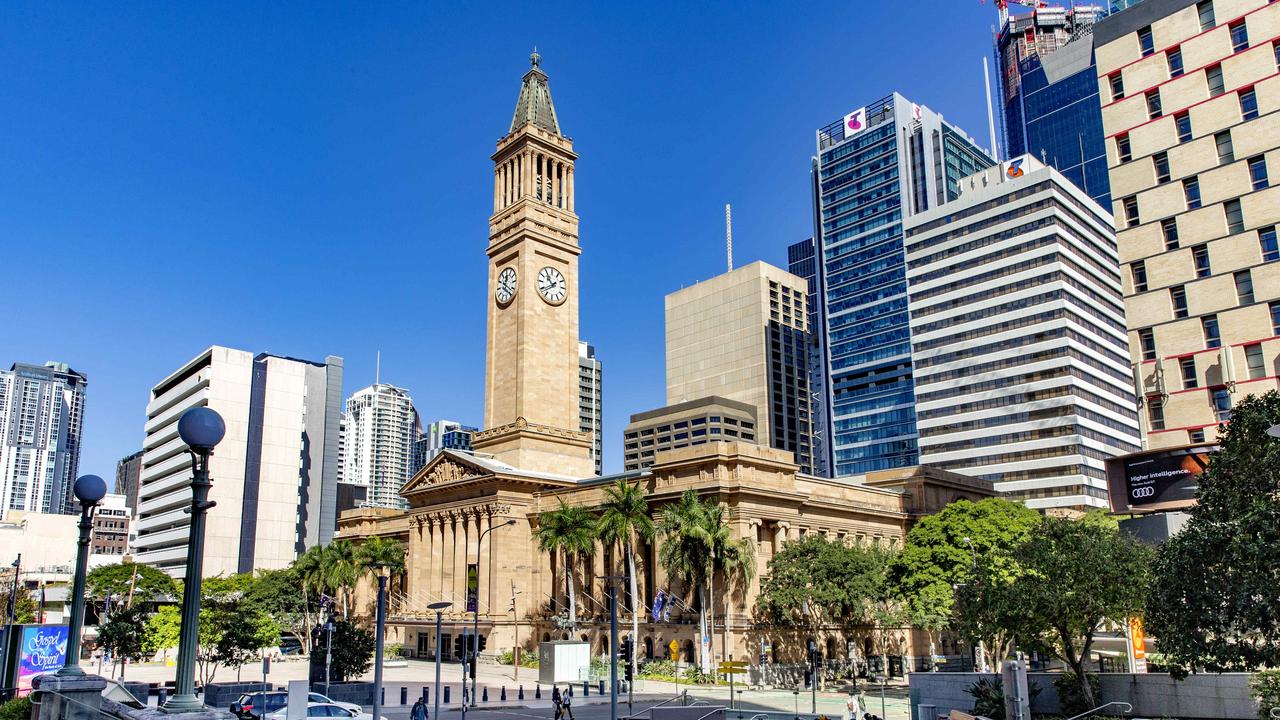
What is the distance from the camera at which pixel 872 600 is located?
67188 millimetres

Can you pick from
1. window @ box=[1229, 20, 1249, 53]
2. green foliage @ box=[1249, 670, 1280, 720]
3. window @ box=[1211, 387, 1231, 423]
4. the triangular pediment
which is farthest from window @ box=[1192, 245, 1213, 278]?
the triangular pediment

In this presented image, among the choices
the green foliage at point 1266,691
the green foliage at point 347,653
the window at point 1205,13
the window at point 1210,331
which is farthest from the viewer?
the green foliage at point 347,653

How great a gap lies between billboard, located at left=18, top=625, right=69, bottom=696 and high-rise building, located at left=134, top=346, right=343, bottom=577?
117 m

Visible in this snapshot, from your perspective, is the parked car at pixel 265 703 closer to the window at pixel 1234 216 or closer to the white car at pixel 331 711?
the white car at pixel 331 711

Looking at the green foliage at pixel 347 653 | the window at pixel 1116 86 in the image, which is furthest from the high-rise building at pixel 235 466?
the window at pixel 1116 86

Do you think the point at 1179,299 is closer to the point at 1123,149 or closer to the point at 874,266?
the point at 1123,149

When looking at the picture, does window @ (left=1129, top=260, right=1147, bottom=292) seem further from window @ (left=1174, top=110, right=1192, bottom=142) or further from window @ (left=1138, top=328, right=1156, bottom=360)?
window @ (left=1174, top=110, right=1192, bottom=142)

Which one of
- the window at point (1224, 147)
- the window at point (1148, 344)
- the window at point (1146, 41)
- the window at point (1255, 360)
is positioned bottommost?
the window at point (1255, 360)

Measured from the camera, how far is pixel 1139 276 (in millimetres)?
44906

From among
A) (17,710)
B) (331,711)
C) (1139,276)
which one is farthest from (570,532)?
(17,710)

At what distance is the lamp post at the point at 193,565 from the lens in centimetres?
1501

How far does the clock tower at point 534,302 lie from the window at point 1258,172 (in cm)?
6496

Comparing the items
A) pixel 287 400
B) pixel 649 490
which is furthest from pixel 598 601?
pixel 287 400

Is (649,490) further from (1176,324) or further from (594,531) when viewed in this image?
(1176,324)
